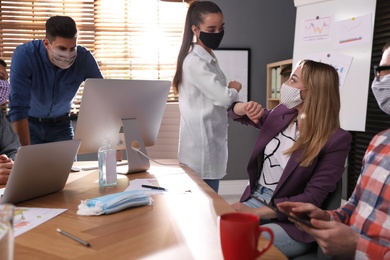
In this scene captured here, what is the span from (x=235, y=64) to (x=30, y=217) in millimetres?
3396

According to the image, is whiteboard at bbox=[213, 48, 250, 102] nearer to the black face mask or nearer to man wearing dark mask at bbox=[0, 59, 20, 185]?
the black face mask

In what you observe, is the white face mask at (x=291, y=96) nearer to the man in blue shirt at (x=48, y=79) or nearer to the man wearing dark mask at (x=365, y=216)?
the man wearing dark mask at (x=365, y=216)

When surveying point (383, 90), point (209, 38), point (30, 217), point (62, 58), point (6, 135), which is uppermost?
point (209, 38)

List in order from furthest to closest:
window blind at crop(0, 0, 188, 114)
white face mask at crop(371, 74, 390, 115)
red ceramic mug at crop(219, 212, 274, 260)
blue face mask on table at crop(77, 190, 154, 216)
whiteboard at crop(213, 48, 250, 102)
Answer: whiteboard at crop(213, 48, 250, 102) → window blind at crop(0, 0, 188, 114) → white face mask at crop(371, 74, 390, 115) → blue face mask on table at crop(77, 190, 154, 216) → red ceramic mug at crop(219, 212, 274, 260)

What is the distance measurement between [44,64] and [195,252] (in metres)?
1.95

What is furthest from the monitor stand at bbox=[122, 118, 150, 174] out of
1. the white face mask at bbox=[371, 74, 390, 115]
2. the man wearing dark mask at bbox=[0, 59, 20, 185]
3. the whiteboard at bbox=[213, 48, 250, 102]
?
the whiteboard at bbox=[213, 48, 250, 102]

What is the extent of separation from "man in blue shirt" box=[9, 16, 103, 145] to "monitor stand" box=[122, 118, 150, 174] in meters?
0.80

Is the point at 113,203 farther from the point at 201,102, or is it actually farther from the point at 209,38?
the point at 209,38

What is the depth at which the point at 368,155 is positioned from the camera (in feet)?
4.14

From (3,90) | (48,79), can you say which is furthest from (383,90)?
(48,79)

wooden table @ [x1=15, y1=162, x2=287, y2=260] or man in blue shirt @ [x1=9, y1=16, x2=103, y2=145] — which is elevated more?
man in blue shirt @ [x1=9, y1=16, x2=103, y2=145]

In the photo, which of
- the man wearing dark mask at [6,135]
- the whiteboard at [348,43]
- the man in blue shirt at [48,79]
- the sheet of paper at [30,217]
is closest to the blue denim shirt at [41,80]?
the man in blue shirt at [48,79]

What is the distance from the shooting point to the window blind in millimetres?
3873

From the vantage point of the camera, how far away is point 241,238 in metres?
0.65
